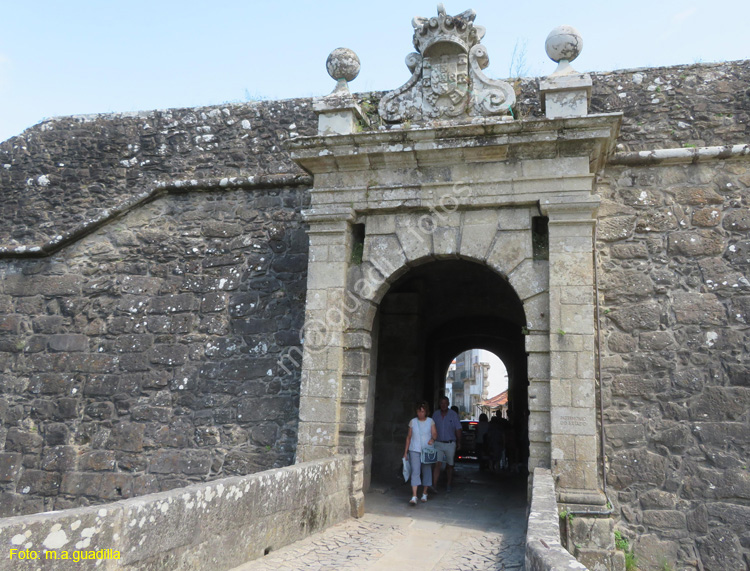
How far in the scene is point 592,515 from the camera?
4.46 meters

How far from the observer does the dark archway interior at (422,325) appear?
7855mm

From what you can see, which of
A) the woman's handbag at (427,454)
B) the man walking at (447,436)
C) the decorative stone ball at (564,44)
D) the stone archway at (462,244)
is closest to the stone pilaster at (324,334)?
the stone archway at (462,244)

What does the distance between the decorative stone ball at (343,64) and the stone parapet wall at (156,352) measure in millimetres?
1359

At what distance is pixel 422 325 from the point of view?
8.54 meters

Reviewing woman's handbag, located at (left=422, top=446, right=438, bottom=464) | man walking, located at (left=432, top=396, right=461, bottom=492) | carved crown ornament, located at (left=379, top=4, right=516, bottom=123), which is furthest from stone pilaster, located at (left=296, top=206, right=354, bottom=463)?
man walking, located at (left=432, top=396, right=461, bottom=492)

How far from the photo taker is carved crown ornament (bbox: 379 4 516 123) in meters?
5.46

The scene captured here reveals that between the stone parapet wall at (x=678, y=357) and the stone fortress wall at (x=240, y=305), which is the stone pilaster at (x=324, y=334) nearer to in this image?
the stone fortress wall at (x=240, y=305)

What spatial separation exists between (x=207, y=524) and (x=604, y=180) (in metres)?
4.65

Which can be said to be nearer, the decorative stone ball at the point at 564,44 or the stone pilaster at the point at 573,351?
the stone pilaster at the point at 573,351

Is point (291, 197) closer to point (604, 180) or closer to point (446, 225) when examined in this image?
point (446, 225)

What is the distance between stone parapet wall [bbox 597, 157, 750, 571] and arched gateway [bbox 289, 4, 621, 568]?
0.59 meters

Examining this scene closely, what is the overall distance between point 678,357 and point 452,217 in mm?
2343

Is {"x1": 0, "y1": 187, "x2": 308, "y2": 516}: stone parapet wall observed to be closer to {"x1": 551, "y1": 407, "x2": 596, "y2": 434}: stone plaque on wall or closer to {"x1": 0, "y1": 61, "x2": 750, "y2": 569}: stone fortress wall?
{"x1": 0, "y1": 61, "x2": 750, "y2": 569}: stone fortress wall

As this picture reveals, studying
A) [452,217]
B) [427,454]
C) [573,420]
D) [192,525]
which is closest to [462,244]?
[452,217]
